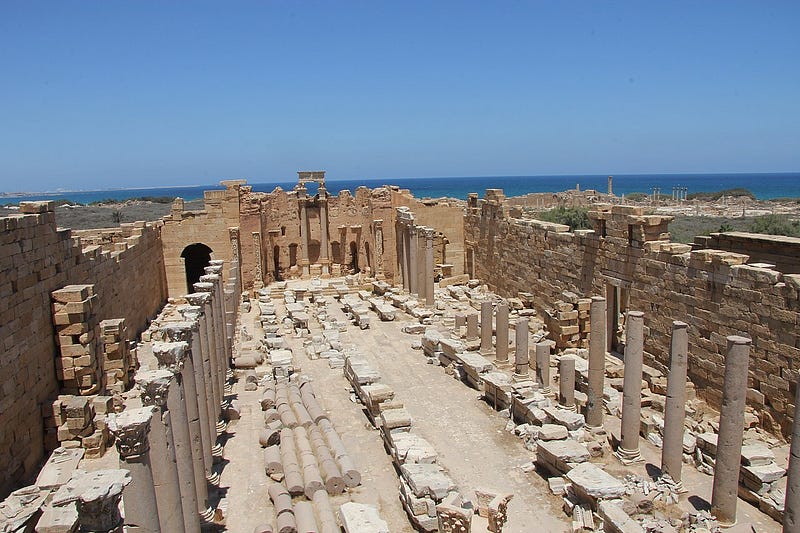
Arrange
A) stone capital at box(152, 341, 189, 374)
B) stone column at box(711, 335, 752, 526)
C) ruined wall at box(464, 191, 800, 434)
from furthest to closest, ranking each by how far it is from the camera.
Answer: ruined wall at box(464, 191, 800, 434) → stone column at box(711, 335, 752, 526) → stone capital at box(152, 341, 189, 374)

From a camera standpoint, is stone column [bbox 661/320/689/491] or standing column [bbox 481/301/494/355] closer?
stone column [bbox 661/320/689/491]

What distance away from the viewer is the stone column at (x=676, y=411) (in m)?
10.2

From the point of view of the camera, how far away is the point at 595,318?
12.9 metres

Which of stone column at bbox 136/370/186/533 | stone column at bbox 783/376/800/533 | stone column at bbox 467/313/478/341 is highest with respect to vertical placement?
stone column at bbox 136/370/186/533

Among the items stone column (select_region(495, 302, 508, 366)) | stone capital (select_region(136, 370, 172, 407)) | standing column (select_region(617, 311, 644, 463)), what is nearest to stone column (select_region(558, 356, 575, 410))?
standing column (select_region(617, 311, 644, 463))

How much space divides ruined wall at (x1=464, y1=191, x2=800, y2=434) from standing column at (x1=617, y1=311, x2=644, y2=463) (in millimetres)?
2741

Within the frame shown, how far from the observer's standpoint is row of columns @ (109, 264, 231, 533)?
230 inches

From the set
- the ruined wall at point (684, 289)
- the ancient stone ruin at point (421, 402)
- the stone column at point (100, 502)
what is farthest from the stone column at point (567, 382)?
the stone column at point (100, 502)

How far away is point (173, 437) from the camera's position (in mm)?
7699

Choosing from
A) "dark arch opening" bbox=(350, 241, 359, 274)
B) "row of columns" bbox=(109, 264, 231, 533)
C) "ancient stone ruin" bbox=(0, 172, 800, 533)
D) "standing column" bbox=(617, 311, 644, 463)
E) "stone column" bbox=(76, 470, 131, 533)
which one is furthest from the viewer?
"dark arch opening" bbox=(350, 241, 359, 274)

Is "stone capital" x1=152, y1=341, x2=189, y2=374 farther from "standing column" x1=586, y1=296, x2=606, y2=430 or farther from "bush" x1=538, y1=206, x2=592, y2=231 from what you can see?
"bush" x1=538, y1=206, x2=592, y2=231

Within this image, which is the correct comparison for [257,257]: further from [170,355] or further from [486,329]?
[170,355]

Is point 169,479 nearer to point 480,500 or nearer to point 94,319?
point 480,500

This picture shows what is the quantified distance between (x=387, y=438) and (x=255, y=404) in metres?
3.95
